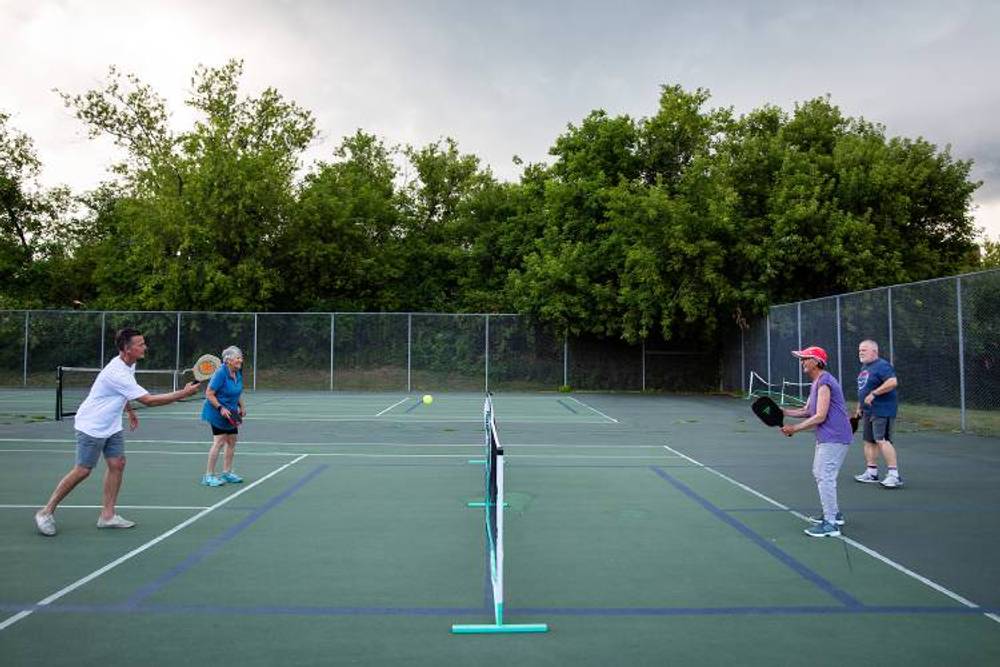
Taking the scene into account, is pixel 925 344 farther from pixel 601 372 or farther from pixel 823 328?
pixel 601 372

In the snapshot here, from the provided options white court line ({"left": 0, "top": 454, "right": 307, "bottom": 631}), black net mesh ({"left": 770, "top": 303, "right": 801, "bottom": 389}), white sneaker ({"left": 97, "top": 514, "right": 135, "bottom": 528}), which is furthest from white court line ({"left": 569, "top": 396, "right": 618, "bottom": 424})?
white sneaker ({"left": 97, "top": 514, "right": 135, "bottom": 528})

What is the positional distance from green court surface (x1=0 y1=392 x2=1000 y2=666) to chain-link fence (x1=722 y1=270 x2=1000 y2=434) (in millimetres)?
3728

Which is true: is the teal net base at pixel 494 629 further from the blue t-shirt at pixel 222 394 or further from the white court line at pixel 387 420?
the white court line at pixel 387 420

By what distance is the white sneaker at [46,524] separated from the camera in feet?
23.1

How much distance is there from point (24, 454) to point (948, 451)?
14.8 m

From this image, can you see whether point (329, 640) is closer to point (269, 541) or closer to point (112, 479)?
point (269, 541)

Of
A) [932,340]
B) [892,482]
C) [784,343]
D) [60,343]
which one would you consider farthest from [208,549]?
[60,343]

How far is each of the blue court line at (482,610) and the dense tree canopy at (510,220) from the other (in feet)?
77.4

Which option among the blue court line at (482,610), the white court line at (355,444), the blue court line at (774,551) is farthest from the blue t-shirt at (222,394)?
the blue court line at (774,551)

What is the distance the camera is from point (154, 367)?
32500 millimetres

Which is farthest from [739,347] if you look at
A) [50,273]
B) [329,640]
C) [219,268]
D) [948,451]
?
[50,273]

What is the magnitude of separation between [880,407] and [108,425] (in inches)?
340

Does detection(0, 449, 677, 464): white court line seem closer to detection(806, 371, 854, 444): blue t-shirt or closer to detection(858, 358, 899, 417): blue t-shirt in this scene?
detection(858, 358, 899, 417): blue t-shirt

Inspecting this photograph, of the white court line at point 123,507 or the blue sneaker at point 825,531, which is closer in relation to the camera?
the blue sneaker at point 825,531
